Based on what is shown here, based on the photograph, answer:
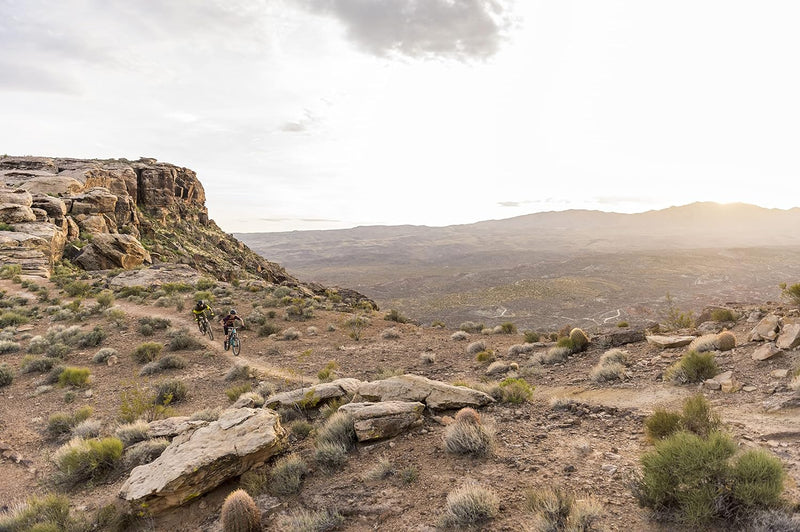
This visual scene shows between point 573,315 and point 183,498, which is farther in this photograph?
point 573,315

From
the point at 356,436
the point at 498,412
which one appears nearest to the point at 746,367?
the point at 498,412

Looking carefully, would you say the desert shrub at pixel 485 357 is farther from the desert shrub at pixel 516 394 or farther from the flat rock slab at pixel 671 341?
the desert shrub at pixel 516 394

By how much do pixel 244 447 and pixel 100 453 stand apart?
312cm

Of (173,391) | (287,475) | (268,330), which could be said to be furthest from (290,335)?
(287,475)

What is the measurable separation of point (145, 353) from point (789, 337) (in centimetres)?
1888

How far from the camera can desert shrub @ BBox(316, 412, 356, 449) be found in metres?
6.00

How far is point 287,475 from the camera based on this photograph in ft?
17.6

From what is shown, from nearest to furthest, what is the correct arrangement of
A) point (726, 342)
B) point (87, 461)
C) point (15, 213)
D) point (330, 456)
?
point (330, 456)
point (87, 461)
point (726, 342)
point (15, 213)

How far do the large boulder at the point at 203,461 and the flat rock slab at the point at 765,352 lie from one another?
961 cm

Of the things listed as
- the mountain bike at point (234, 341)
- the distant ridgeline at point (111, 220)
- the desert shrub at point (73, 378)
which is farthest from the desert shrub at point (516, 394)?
the distant ridgeline at point (111, 220)

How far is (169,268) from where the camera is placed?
29.9 m

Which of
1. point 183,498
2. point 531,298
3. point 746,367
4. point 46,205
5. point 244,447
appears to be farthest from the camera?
point 531,298

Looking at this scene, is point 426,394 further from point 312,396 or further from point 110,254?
point 110,254

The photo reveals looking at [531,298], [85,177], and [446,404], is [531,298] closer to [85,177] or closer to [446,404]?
[446,404]
